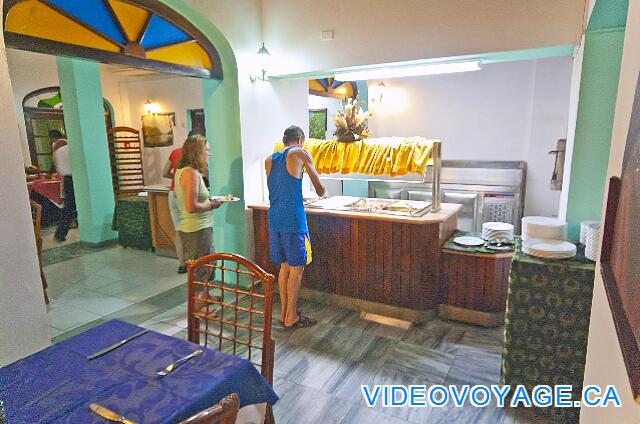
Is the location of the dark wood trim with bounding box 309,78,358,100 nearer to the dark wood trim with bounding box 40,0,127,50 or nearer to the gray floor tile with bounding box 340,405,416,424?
the dark wood trim with bounding box 40,0,127,50

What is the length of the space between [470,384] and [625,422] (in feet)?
5.97

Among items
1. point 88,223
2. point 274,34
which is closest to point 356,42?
point 274,34

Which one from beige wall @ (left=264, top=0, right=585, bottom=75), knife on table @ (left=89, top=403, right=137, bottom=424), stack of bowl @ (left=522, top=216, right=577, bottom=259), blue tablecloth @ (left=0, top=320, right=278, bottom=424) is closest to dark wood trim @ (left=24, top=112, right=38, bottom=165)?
beige wall @ (left=264, top=0, right=585, bottom=75)

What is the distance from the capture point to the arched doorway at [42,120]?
7633 millimetres

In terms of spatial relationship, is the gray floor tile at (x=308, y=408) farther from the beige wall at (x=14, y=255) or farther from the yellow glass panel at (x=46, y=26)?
the yellow glass panel at (x=46, y=26)

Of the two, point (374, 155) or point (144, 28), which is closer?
point (144, 28)

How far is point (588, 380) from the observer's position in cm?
156

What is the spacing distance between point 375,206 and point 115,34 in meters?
2.62

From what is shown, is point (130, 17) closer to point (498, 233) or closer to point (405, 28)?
point (405, 28)

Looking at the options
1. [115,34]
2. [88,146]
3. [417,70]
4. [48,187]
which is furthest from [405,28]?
[48,187]

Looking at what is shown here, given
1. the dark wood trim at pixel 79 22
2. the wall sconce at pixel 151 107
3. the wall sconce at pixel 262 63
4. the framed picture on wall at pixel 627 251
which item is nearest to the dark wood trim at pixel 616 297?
the framed picture on wall at pixel 627 251

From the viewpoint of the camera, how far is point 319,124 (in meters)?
7.91

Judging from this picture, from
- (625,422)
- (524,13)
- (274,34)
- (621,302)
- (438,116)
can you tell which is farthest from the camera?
(438,116)

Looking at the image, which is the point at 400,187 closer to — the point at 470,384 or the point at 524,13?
the point at 524,13
